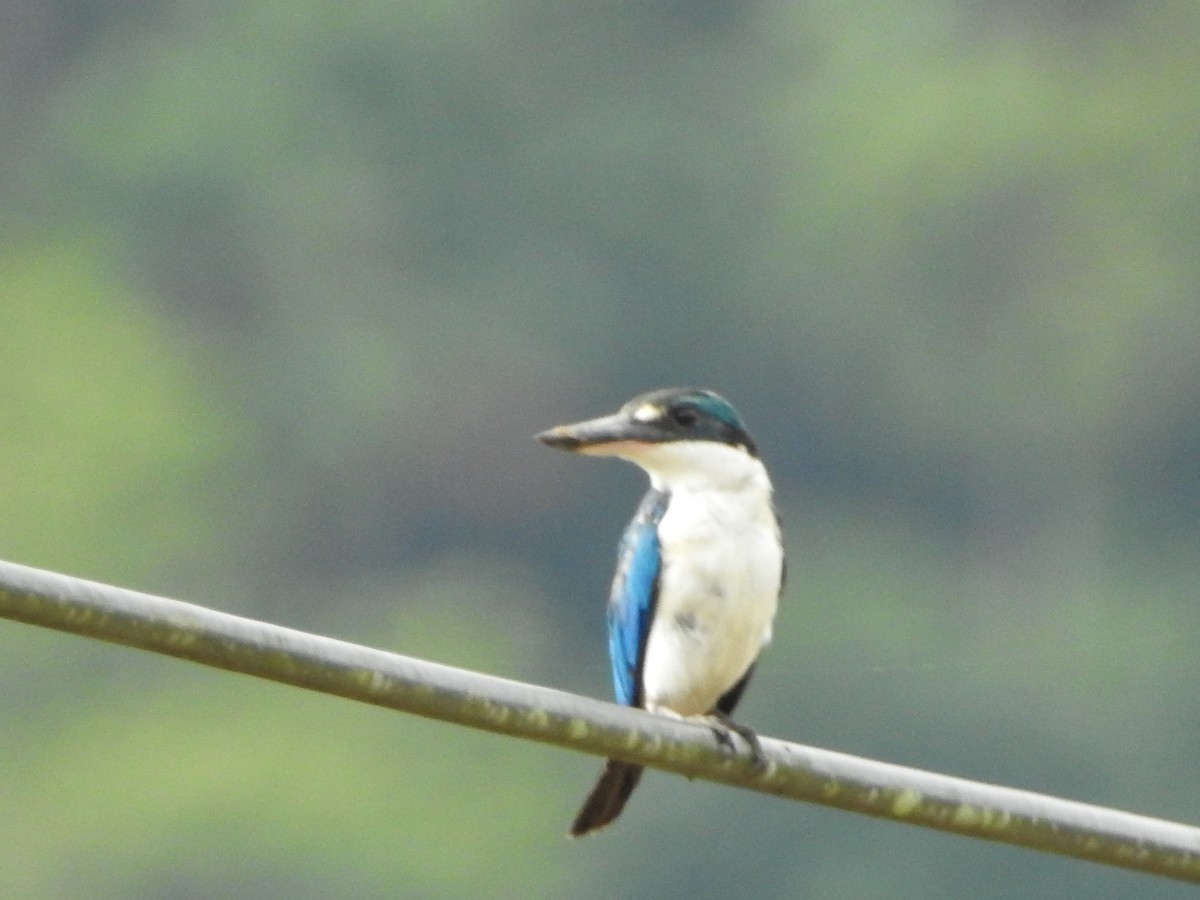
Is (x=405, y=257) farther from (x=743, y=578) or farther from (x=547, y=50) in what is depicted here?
(x=743, y=578)

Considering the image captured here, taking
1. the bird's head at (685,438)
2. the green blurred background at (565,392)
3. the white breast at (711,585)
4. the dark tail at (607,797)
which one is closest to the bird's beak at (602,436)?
the bird's head at (685,438)

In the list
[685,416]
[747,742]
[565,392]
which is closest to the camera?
[747,742]

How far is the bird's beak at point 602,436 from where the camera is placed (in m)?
4.52

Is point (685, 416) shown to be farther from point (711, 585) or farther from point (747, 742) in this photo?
point (747, 742)

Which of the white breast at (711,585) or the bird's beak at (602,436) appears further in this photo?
the white breast at (711,585)

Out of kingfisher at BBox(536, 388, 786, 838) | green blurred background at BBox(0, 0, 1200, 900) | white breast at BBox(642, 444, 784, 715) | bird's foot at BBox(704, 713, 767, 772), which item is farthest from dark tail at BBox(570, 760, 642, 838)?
green blurred background at BBox(0, 0, 1200, 900)

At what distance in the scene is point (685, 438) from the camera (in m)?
5.05

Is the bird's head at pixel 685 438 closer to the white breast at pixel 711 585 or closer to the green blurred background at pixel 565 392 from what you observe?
the white breast at pixel 711 585

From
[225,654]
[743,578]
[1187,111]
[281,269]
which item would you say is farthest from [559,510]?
[225,654]

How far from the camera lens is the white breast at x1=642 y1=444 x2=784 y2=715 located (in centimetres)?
496

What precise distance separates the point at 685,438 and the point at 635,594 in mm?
246

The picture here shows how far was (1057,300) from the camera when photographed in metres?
35.1

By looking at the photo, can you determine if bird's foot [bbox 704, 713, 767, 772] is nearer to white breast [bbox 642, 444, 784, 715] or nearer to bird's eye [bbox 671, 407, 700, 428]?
white breast [bbox 642, 444, 784, 715]

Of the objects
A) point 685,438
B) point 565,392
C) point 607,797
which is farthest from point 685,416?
point 565,392
